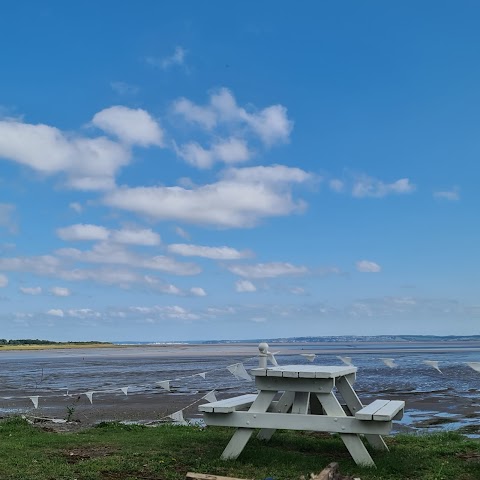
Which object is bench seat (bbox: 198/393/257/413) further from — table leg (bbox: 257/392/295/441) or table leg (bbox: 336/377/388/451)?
table leg (bbox: 336/377/388/451)

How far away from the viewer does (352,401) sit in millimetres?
9375

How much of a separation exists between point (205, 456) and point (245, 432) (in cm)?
77

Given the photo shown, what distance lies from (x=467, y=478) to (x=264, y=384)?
2.70 metres

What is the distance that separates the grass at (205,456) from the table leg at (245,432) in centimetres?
12

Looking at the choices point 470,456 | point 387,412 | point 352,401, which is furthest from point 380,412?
point 470,456

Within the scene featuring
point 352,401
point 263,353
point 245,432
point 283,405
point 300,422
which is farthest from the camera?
point 352,401

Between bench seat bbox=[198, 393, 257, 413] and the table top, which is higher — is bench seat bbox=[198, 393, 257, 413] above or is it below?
below

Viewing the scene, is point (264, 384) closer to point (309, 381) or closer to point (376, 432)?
point (309, 381)

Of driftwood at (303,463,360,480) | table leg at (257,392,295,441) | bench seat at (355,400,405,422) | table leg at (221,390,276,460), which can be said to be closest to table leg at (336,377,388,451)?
table leg at (257,392,295,441)

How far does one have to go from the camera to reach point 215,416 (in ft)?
26.3

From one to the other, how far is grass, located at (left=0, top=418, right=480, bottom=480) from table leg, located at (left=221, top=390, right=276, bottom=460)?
0.12m

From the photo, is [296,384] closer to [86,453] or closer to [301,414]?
[301,414]

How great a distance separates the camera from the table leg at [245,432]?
26.5ft

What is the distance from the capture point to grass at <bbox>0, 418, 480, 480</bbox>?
294 inches
